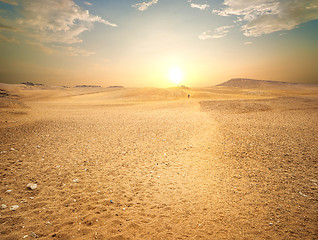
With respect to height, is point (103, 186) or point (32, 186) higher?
point (32, 186)

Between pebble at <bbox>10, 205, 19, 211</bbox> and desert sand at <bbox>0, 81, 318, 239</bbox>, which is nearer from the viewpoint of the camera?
desert sand at <bbox>0, 81, 318, 239</bbox>

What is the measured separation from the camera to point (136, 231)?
3402 millimetres

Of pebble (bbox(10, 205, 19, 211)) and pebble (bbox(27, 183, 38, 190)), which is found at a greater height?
pebble (bbox(27, 183, 38, 190))

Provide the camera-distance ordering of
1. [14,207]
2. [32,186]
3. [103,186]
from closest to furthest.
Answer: [14,207] < [32,186] < [103,186]

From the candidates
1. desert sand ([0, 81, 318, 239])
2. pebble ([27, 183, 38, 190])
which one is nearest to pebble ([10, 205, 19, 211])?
desert sand ([0, 81, 318, 239])

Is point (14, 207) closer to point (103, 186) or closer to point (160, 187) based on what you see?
point (103, 186)

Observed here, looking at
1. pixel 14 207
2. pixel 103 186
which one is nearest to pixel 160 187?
pixel 103 186

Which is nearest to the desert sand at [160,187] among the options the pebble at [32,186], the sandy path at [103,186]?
the sandy path at [103,186]

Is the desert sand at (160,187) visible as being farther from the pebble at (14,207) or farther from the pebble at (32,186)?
the pebble at (32,186)

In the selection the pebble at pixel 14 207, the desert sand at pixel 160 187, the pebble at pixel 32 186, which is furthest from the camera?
the pebble at pixel 32 186

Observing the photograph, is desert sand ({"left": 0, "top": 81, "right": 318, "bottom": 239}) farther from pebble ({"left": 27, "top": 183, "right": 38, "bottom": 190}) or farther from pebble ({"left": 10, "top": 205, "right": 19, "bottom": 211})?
pebble ({"left": 27, "top": 183, "right": 38, "bottom": 190})

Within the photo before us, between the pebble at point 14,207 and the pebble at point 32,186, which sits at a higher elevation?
the pebble at point 32,186

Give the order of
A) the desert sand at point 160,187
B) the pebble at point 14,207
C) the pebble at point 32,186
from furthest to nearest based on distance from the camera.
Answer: the pebble at point 32,186
the pebble at point 14,207
the desert sand at point 160,187

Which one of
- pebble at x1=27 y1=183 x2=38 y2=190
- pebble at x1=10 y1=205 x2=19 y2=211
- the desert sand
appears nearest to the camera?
the desert sand
